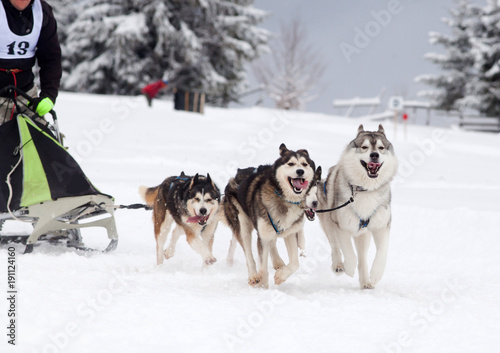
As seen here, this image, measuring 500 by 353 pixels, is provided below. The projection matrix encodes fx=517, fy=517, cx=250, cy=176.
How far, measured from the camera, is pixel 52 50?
16.6ft

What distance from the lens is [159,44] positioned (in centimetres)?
2539

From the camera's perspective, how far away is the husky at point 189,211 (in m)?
5.03

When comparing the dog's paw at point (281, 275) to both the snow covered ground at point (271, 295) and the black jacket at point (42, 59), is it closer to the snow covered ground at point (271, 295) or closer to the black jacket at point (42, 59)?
the snow covered ground at point (271, 295)

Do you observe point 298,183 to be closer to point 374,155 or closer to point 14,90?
point 374,155

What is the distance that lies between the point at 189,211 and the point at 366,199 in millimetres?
1746

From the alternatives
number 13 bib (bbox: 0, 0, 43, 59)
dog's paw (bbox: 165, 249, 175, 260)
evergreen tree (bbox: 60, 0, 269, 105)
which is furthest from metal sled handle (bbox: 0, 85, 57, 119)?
evergreen tree (bbox: 60, 0, 269, 105)

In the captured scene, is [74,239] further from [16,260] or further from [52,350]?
[52,350]

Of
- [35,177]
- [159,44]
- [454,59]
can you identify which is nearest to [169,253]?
[35,177]

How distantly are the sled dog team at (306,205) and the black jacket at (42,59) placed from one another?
177 cm

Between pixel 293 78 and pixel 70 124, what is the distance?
20.0 m

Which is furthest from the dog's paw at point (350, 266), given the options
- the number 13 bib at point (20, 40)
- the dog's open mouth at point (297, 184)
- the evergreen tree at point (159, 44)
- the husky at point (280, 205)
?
the evergreen tree at point (159, 44)

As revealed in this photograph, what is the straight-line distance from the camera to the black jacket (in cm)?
471

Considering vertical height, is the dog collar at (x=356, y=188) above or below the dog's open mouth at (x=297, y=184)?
below

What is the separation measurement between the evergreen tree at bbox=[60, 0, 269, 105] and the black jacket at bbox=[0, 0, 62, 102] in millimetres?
19804
